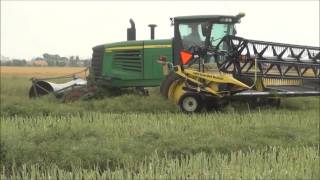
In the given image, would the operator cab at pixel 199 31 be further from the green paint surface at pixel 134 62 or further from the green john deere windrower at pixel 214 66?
the green paint surface at pixel 134 62

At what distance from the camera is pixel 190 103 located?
11.4 meters

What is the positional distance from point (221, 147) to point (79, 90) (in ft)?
22.4

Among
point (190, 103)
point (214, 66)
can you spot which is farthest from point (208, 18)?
point (190, 103)

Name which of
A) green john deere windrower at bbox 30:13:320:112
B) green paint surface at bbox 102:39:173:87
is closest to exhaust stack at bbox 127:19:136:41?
green paint surface at bbox 102:39:173:87

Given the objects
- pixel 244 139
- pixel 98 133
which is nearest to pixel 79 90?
pixel 98 133

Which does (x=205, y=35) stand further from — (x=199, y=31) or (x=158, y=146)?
(x=158, y=146)

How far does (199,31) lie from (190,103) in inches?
76.2

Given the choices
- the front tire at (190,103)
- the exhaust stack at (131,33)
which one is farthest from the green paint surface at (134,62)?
the front tire at (190,103)

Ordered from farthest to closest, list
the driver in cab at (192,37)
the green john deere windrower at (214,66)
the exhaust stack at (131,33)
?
1. the exhaust stack at (131,33)
2. the driver in cab at (192,37)
3. the green john deere windrower at (214,66)

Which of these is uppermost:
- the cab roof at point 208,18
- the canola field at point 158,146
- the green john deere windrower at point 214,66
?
the cab roof at point 208,18

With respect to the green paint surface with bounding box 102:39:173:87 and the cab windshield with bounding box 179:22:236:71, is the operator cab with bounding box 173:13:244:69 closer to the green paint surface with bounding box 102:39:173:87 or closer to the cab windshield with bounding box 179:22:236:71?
the cab windshield with bounding box 179:22:236:71

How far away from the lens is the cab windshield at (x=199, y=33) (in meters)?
12.1

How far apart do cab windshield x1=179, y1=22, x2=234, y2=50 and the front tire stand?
53.3 inches

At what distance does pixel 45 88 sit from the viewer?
1477cm
